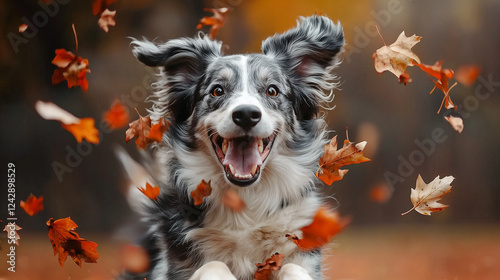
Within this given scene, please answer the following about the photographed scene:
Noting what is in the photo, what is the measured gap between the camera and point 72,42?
504 centimetres

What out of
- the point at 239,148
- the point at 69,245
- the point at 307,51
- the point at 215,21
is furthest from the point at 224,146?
the point at 215,21

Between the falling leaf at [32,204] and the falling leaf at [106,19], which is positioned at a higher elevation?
the falling leaf at [106,19]

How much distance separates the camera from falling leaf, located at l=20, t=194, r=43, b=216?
4.34 m

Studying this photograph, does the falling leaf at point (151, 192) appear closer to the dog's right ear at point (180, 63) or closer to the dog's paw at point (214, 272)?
the dog's right ear at point (180, 63)

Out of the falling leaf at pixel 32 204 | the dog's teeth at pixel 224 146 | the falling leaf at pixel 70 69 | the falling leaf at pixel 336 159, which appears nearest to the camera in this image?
the dog's teeth at pixel 224 146

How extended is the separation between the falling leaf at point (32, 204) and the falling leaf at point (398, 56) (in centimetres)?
315

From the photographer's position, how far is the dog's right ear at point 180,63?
3227 millimetres

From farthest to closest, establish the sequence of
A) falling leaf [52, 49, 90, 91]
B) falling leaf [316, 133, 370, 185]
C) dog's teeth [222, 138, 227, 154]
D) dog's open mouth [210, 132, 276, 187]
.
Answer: falling leaf [52, 49, 90, 91] → falling leaf [316, 133, 370, 185] → dog's teeth [222, 138, 227, 154] → dog's open mouth [210, 132, 276, 187]

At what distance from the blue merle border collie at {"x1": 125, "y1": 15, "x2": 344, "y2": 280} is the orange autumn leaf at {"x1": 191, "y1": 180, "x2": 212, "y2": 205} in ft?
0.11

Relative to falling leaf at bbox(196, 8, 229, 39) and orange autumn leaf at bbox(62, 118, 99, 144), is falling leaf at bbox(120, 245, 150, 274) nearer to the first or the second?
orange autumn leaf at bbox(62, 118, 99, 144)

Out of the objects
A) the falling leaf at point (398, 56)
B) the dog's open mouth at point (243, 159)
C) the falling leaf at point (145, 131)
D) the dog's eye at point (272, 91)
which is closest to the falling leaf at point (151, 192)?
the falling leaf at point (145, 131)

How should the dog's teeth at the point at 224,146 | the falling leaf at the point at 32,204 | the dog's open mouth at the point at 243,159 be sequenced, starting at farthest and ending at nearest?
the falling leaf at the point at 32,204
the dog's teeth at the point at 224,146
the dog's open mouth at the point at 243,159

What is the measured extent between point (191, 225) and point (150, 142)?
2.10 ft

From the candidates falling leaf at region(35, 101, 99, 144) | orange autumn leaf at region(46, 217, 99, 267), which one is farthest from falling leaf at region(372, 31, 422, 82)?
orange autumn leaf at region(46, 217, 99, 267)
